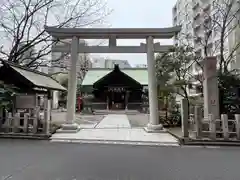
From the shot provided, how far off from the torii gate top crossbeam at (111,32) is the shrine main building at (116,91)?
44.1 ft

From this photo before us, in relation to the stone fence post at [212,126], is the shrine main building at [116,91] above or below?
above

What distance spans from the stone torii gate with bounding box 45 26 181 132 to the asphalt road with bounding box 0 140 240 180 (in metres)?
3.25

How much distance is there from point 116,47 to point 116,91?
46.6 ft

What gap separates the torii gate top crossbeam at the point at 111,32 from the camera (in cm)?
1095

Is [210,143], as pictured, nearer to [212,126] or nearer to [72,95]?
[212,126]

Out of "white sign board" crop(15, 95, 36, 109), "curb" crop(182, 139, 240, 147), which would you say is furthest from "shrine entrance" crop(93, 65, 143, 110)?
"curb" crop(182, 139, 240, 147)

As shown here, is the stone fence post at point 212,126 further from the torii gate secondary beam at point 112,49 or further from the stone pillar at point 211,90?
the torii gate secondary beam at point 112,49

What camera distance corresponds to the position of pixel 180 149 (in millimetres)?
7492

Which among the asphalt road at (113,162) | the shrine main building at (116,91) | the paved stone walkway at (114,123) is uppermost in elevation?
the shrine main building at (116,91)

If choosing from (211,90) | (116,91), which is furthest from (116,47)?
(116,91)

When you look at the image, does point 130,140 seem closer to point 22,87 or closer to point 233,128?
point 233,128

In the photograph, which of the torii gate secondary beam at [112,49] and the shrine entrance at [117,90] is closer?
the torii gate secondary beam at [112,49]

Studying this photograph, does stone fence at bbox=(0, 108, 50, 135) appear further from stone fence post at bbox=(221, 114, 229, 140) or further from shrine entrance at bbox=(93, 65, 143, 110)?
shrine entrance at bbox=(93, 65, 143, 110)

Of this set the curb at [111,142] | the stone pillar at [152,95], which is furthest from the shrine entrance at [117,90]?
the curb at [111,142]
